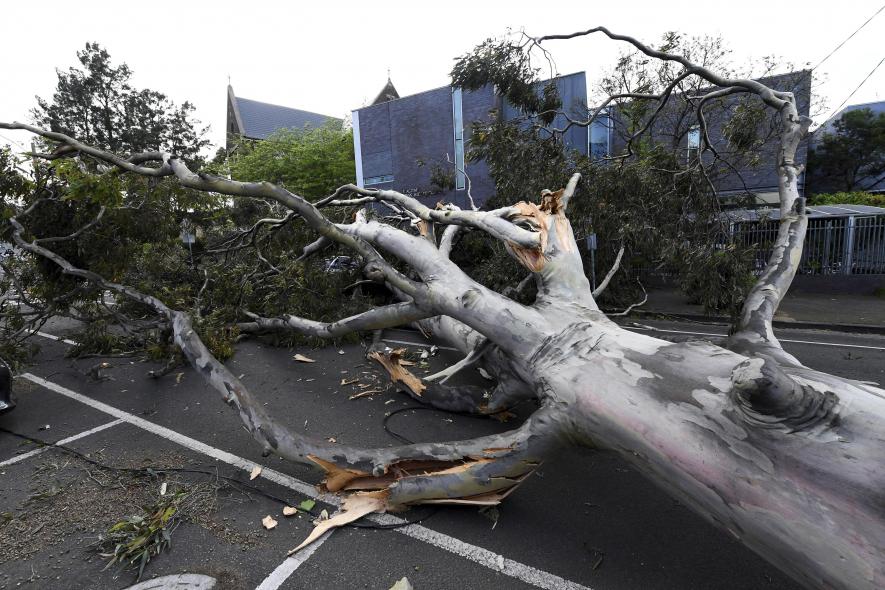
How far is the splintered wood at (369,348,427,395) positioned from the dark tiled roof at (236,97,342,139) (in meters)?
32.8

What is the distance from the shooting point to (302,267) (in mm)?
6785

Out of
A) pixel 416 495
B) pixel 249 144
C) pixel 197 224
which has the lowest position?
pixel 416 495

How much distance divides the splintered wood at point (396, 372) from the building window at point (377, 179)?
17577mm

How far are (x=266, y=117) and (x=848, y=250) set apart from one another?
123 feet

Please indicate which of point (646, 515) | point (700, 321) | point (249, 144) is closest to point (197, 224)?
point (646, 515)

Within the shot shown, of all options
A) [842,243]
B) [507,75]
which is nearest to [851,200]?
[842,243]

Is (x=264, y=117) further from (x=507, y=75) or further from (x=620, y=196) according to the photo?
(x=620, y=196)

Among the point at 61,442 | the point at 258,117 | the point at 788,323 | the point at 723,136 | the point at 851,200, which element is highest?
the point at 258,117

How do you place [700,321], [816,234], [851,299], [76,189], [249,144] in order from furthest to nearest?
[249,144], [816,234], [851,299], [700,321], [76,189]

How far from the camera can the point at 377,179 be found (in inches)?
845

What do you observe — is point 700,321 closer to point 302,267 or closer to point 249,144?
point 302,267

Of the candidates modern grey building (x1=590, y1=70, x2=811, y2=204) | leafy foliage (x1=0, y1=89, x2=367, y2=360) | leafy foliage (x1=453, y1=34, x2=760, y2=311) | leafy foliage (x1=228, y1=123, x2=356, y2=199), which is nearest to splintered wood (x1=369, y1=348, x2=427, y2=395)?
leafy foliage (x1=0, y1=89, x2=367, y2=360)

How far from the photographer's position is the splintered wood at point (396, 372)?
4.26 m

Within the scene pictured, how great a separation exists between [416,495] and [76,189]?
5.02m
